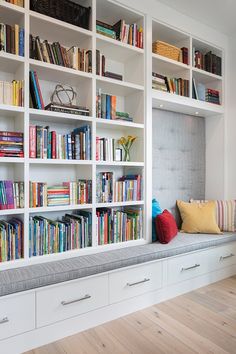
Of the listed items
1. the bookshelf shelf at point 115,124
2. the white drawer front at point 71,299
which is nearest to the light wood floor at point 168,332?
the white drawer front at point 71,299

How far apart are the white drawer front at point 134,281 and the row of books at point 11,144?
3.71ft

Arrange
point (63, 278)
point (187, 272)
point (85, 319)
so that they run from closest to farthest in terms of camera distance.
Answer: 1. point (63, 278)
2. point (85, 319)
3. point (187, 272)

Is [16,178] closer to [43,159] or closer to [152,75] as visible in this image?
[43,159]

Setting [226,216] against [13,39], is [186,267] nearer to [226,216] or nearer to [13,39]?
[226,216]

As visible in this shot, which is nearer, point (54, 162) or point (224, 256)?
point (54, 162)

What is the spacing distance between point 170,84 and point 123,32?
0.69 m

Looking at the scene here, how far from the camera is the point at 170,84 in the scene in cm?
278

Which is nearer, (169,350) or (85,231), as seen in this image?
(169,350)

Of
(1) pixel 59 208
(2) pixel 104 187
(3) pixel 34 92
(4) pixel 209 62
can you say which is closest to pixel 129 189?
(2) pixel 104 187

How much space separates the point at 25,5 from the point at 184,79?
1687 mm

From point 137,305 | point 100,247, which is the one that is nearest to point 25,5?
point 100,247

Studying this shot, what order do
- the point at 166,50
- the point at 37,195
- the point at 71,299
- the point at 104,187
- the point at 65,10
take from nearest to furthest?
1. the point at 71,299
2. the point at 37,195
3. the point at 65,10
4. the point at 104,187
5. the point at 166,50

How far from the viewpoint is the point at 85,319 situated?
75.4 inches

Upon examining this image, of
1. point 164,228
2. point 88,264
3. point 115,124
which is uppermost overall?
point 115,124
